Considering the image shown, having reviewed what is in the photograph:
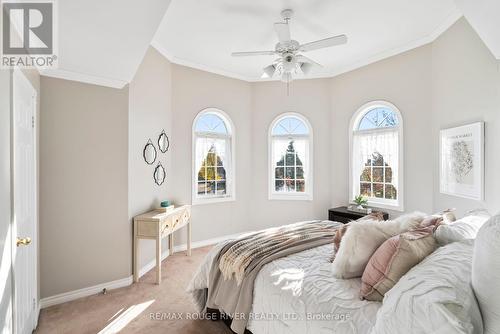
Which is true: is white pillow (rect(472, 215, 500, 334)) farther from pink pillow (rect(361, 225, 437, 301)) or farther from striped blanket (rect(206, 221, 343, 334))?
striped blanket (rect(206, 221, 343, 334))

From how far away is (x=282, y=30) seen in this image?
253cm

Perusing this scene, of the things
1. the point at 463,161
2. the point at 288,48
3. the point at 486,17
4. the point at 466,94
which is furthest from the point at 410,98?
the point at 288,48

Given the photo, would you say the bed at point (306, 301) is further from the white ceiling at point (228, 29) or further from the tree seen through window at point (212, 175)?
the tree seen through window at point (212, 175)

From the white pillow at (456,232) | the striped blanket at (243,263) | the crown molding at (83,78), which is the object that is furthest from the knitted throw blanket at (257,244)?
the crown molding at (83,78)

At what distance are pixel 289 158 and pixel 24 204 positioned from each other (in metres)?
3.90

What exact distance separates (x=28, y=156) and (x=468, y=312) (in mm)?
2769

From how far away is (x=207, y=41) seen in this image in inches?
137

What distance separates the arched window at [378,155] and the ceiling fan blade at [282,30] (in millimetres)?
2147

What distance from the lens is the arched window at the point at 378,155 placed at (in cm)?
387

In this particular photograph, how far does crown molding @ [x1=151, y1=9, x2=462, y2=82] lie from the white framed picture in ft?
4.07

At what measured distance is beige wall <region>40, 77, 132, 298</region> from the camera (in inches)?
97.8

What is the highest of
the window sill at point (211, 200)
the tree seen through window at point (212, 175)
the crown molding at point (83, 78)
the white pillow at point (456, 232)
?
the crown molding at point (83, 78)

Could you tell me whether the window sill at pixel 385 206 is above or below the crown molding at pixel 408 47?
below

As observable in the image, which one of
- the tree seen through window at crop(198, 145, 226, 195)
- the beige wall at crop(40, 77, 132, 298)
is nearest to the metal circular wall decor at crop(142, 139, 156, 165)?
the beige wall at crop(40, 77, 132, 298)
